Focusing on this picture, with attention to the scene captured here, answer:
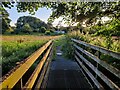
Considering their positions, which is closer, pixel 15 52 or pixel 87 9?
pixel 87 9

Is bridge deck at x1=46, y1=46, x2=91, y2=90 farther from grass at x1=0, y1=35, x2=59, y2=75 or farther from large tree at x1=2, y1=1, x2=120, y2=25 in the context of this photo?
large tree at x1=2, y1=1, x2=120, y2=25

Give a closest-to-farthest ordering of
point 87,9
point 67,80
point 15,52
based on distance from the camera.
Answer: point 67,80, point 87,9, point 15,52

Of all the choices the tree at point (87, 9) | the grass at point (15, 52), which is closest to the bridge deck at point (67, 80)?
the grass at point (15, 52)

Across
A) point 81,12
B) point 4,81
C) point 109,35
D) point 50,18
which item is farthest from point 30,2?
point 4,81

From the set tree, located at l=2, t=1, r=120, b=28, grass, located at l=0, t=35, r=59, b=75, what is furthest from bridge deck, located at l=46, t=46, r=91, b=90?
tree, located at l=2, t=1, r=120, b=28

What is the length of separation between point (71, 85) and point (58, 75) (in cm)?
160

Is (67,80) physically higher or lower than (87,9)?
lower

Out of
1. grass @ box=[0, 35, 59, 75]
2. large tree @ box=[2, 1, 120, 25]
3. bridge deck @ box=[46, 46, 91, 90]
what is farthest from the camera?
large tree @ box=[2, 1, 120, 25]

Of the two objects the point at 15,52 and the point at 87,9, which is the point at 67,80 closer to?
the point at 87,9

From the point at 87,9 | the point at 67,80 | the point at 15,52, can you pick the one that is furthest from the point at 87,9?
the point at 15,52

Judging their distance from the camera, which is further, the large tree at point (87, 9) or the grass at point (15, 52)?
the large tree at point (87, 9)

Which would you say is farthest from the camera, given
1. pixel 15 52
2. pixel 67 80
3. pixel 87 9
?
pixel 15 52

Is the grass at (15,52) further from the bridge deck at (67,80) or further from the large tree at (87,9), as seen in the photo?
the large tree at (87,9)

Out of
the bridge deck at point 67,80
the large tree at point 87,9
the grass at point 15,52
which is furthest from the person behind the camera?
the large tree at point 87,9
